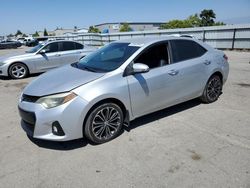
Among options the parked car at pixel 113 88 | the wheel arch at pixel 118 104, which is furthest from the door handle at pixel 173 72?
the wheel arch at pixel 118 104

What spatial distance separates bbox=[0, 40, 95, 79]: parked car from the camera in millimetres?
8812

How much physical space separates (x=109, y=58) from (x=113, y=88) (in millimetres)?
1015

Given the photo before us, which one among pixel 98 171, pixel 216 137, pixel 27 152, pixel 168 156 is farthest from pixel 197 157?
pixel 27 152

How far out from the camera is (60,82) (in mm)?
3562

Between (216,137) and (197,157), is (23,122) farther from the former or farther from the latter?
(216,137)

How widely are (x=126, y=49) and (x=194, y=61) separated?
57.4 inches

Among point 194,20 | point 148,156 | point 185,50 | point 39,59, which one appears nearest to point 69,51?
point 39,59

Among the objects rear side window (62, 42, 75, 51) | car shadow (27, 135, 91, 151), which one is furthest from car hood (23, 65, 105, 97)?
rear side window (62, 42, 75, 51)

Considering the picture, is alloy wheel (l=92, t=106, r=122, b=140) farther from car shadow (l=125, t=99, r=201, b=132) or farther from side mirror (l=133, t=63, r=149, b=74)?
side mirror (l=133, t=63, r=149, b=74)

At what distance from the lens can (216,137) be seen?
3.74 metres

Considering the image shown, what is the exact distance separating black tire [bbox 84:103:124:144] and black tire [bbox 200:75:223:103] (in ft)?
7.64

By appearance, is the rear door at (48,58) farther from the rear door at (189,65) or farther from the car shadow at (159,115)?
the rear door at (189,65)

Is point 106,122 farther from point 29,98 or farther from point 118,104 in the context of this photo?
point 29,98

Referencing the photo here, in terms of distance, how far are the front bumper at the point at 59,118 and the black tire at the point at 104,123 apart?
0.14 m
